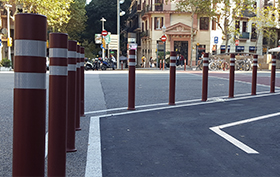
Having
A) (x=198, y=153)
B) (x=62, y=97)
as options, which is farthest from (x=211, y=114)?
(x=62, y=97)

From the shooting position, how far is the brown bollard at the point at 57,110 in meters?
3.09

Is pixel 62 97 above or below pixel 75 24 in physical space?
below

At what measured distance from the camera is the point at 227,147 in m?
4.49

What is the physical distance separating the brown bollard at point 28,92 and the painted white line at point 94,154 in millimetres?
1146

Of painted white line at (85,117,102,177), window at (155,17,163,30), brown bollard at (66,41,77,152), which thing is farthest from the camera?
window at (155,17,163,30)

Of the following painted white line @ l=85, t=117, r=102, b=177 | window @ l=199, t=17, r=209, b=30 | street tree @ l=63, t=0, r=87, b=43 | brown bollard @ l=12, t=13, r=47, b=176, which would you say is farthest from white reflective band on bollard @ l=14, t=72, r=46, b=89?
window @ l=199, t=17, r=209, b=30

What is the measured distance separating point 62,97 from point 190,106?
202 inches

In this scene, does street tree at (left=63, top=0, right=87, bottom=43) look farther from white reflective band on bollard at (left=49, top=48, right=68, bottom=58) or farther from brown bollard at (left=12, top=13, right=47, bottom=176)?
brown bollard at (left=12, top=13, right=47, bottom=176)

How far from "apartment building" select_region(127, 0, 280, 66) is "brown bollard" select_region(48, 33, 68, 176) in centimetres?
4907

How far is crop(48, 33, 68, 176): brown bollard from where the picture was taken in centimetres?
309

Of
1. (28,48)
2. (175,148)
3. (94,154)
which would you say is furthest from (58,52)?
(175,148)

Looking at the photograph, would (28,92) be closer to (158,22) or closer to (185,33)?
(185,33)

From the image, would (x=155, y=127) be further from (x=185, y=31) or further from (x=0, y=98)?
(x=185, y=31)

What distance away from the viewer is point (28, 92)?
2.24m
